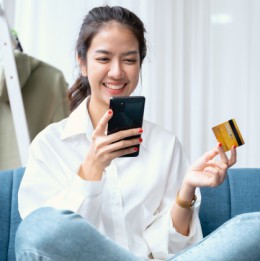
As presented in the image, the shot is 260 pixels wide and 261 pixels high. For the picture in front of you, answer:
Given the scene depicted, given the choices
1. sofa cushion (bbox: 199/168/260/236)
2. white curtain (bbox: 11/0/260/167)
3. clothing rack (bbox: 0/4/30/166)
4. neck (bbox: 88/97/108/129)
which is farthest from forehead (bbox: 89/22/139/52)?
Answer: white curtain (bbox: 11/0/260/167)

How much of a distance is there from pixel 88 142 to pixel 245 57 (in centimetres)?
136

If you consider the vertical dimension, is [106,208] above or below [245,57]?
below

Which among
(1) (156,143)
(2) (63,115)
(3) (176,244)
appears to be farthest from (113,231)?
(2) (63,115)

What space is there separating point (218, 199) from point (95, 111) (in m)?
0.46

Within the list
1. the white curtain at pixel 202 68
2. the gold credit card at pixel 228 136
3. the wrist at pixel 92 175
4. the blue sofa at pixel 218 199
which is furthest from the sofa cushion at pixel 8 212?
the white curtain at pixel 202 68

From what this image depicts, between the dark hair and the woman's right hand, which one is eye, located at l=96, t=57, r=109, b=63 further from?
the woman's right hand

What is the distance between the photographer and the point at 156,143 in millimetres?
1378

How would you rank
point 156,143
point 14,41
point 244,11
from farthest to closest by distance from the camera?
point 244,11, point 14,41, point 156,143

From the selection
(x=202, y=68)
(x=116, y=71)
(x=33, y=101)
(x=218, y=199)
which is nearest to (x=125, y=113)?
(x=116, y=71)

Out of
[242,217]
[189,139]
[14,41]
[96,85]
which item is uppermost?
[14,41]

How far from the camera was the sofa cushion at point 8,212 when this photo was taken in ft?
4.57

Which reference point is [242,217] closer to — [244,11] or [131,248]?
[131,248]

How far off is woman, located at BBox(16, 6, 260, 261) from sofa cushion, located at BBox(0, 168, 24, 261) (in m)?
0.19

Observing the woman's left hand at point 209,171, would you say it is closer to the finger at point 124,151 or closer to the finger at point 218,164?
the finger at point 218,164
